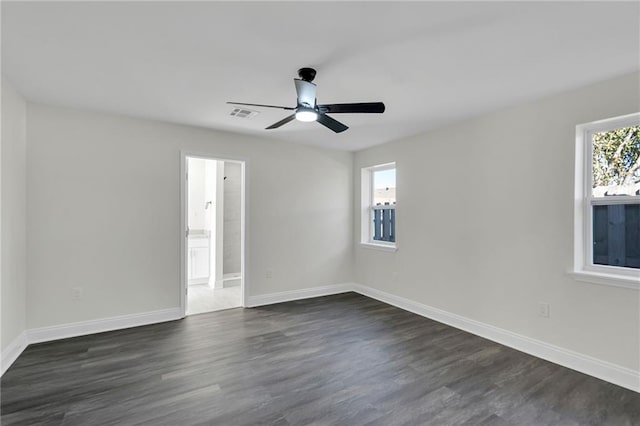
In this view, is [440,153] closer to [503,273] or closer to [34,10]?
[503,273]

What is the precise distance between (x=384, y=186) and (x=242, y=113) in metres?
2.60

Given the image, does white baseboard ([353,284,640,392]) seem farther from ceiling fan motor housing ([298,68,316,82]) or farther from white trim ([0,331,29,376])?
white trim ([0,331,29,376])

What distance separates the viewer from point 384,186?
510 cm

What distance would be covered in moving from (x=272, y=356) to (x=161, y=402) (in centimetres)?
99

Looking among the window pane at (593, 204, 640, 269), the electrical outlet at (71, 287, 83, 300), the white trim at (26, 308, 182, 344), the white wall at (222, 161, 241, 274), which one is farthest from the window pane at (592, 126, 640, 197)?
the electrical outlet at (71, 287, 83, 300)

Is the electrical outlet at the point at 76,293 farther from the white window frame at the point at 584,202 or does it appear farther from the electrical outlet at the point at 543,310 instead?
the white window frame at the point at 584,202

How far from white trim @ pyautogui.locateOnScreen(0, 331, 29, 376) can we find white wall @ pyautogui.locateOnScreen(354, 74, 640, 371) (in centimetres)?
421

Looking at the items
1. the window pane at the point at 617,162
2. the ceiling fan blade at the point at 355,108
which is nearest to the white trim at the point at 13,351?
the ceiling fan blade at the point at 355,108

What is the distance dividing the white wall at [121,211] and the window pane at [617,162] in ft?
11.5

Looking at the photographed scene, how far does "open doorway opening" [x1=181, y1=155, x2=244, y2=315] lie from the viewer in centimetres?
562

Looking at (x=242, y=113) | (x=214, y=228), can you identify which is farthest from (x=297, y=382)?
(x=214, y=228)

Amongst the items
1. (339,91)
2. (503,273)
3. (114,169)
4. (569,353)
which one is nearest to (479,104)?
(339,91)

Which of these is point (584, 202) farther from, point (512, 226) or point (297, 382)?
point (297, 382)

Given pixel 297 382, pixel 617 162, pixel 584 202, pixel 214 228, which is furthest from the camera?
pixel 214 228
